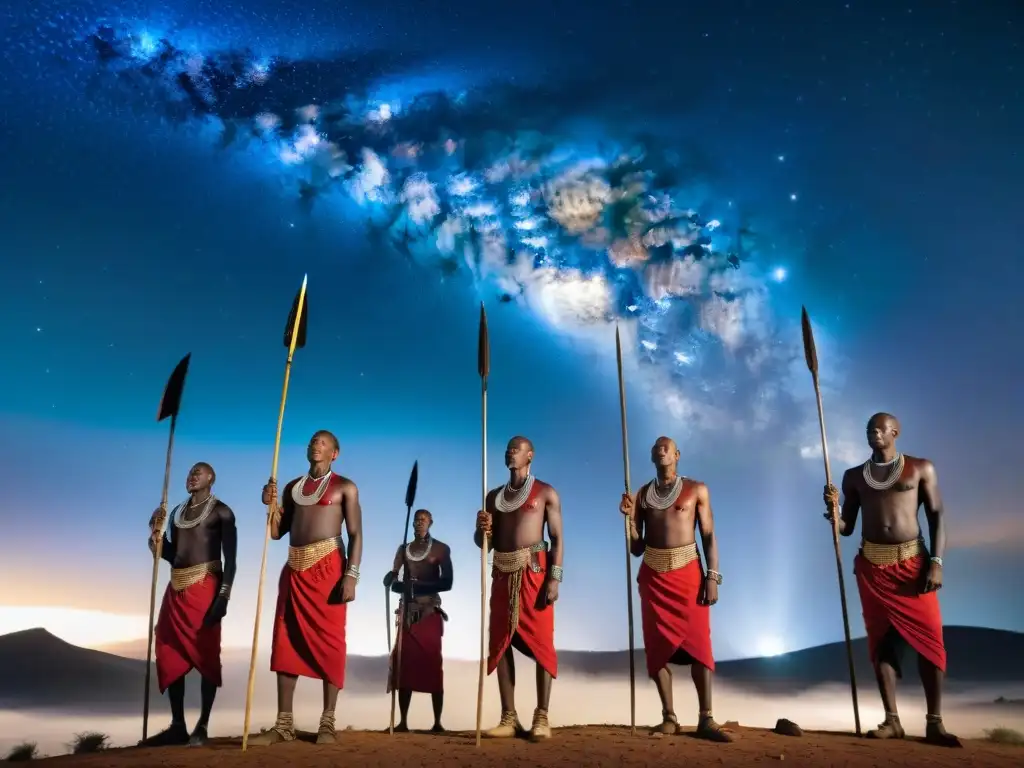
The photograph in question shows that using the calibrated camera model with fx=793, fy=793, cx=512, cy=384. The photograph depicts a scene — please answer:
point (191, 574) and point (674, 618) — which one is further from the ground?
point (191, 574)

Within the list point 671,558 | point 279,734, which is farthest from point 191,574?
point 671,558

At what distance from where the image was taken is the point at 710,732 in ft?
18.6

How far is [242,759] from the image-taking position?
5.02m

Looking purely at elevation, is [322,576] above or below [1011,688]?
above

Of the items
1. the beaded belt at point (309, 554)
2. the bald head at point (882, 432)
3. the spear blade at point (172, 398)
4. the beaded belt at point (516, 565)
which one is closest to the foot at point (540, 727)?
the beaded belt at point (516, 565)

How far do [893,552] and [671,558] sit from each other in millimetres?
1693

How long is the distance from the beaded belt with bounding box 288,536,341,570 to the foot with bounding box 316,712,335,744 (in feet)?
3.60

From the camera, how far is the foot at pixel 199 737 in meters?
5.76

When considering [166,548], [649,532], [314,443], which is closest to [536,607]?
[649,532]

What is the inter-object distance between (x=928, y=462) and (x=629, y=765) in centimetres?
335

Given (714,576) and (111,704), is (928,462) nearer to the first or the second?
(714,576)

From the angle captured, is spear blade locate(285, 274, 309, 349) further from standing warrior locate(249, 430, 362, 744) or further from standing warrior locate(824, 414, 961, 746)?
standing warrior locate(824, 414, 961, 746)

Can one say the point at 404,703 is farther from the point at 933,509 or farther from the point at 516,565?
the point at 933,509

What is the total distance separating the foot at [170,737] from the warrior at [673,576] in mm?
3593
